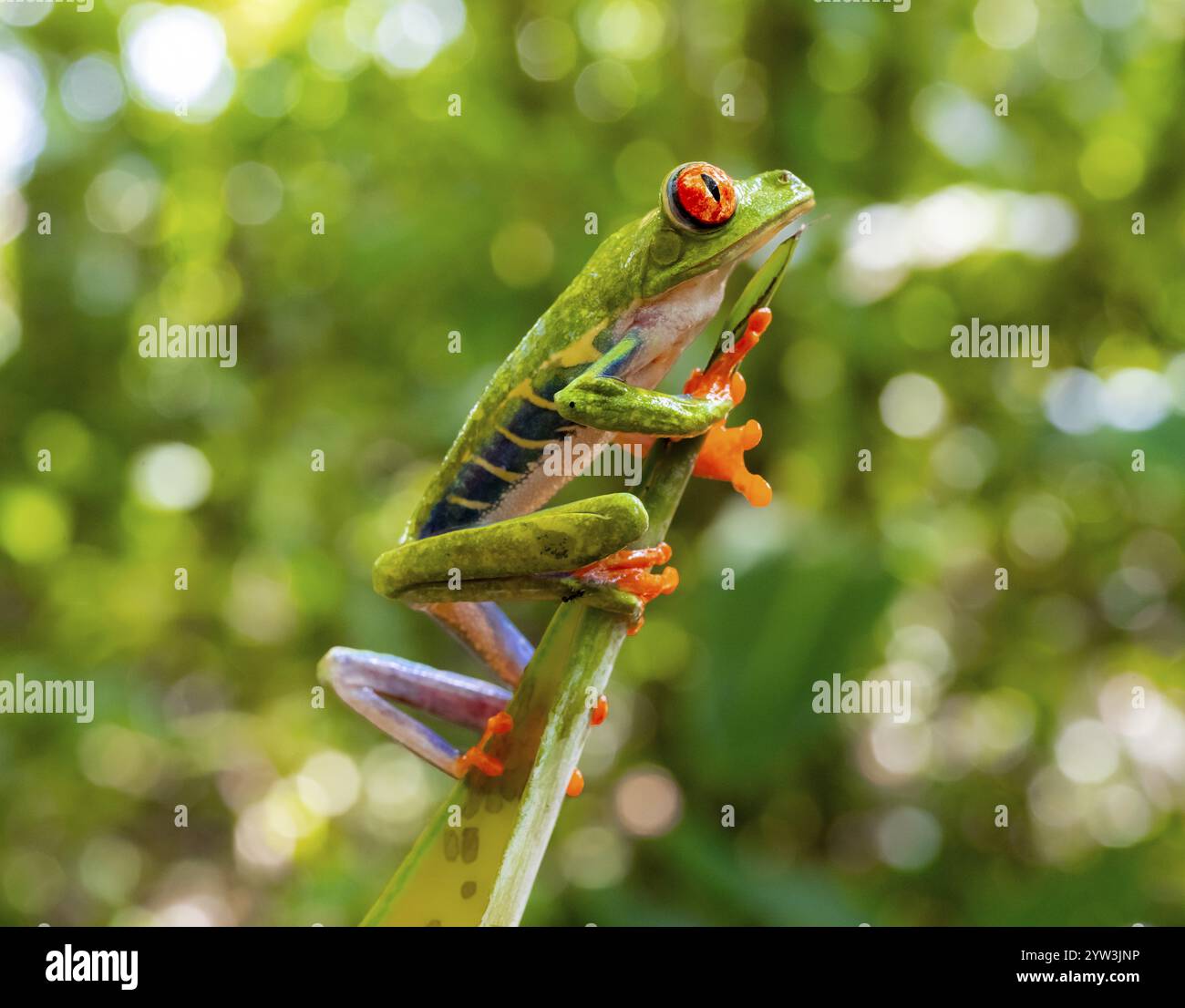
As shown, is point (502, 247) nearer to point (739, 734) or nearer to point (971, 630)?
point (739, 734)

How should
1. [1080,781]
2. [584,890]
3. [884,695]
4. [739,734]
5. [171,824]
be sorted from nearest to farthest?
1. [739,734]
2. [584,890]
3. [884,695]
4. [1080,781]
5. [171,824]

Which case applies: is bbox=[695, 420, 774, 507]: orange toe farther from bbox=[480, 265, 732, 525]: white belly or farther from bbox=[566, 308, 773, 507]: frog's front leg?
bbox=[480, 265, 732, 525]: white belly

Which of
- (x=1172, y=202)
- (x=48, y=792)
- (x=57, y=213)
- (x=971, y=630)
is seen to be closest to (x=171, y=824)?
(x=48, y=792)

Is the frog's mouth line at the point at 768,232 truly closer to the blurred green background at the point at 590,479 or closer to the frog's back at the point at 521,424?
the frog's back at the point at 521,424

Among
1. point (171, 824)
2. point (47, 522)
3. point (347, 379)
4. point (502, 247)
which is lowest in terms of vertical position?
point (171, 824)

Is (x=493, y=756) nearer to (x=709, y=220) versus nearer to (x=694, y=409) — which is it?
(x=694, y=409)

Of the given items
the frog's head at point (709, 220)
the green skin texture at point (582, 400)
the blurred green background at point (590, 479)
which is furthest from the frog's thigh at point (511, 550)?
the blurred green background at point (590, 479)

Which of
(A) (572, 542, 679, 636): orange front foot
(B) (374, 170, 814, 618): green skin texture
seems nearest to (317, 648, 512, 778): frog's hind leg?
(B) (374, 170, 814, 618): green skin texture
